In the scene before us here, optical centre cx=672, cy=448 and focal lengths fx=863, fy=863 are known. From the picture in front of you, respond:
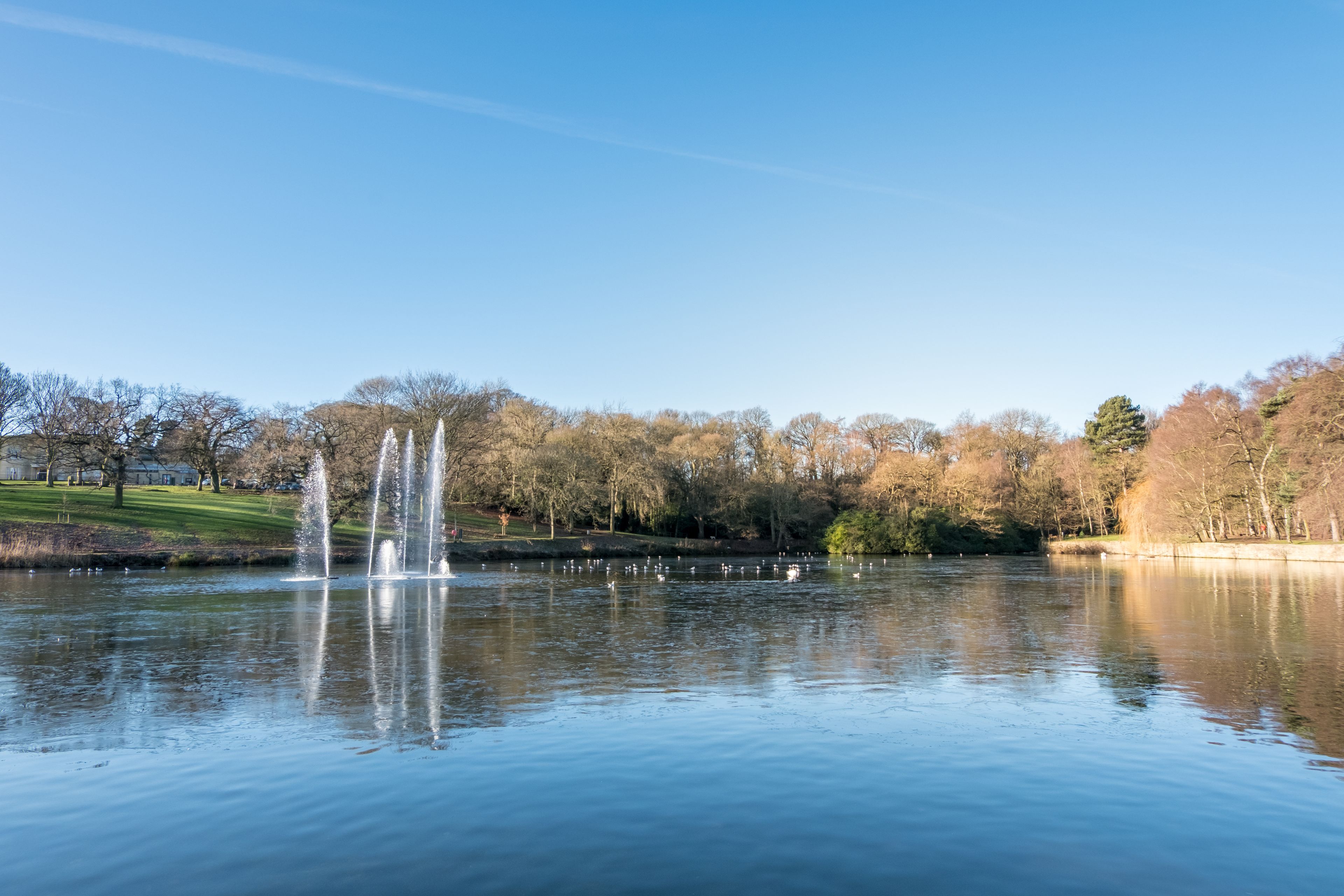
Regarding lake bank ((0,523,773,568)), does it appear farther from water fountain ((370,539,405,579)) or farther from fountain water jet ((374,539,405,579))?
fountain water jet ((374,539,405,579))

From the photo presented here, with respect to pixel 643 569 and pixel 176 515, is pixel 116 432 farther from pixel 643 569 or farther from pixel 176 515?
pixel 643 569

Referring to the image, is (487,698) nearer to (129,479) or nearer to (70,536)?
(70,536)

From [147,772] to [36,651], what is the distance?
11.8m

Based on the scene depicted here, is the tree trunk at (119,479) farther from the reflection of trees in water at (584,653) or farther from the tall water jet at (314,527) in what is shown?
the reflection of trees in water at (584,653)

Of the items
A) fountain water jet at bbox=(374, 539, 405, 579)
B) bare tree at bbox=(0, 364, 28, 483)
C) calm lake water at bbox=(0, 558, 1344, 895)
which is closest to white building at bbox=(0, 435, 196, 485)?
bare tree at bbox=(0, 364, 28, 483)

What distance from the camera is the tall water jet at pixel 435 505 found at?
4950cm

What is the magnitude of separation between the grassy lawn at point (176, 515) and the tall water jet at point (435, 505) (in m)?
5.60

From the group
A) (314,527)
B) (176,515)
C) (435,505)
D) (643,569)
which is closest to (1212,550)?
(643,569)

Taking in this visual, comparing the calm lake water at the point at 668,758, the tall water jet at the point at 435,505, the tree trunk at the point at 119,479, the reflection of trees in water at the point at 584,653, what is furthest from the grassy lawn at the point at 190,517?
the calm lake water at the point at 668,758

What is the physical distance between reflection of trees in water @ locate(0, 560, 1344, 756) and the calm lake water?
13 cm

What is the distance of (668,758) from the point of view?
1097cm

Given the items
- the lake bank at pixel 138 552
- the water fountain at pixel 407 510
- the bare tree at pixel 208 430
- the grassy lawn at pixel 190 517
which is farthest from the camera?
the bare tree at pixel 208 430

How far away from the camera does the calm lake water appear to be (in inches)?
299

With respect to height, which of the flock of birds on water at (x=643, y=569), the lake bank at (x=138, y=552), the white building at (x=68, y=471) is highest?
the white building at (x=68, y=471)
